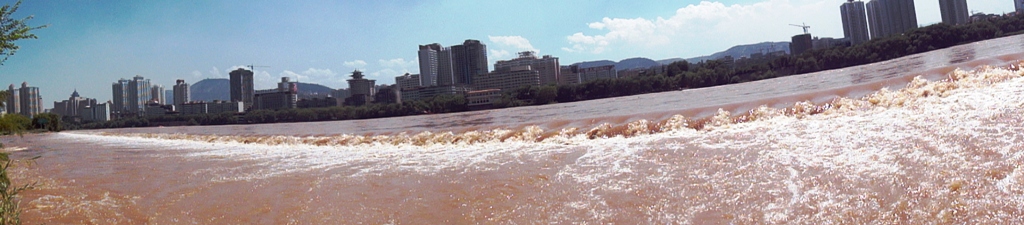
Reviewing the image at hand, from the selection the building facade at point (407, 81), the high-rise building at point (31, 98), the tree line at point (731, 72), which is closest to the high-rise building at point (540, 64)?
the building facade at point (407, 81)

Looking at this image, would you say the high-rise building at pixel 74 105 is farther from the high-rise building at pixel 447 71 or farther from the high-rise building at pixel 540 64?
the high-rise building at pixel 540 64

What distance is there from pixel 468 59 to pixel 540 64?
35786 millimetres

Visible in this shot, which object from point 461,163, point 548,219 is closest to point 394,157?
point 461,163

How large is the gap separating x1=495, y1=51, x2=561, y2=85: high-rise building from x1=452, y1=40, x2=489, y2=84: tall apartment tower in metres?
13.9

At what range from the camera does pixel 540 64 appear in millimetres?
156750

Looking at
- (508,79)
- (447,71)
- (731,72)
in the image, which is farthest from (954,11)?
(447,71)

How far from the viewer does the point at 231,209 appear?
20.7 feet

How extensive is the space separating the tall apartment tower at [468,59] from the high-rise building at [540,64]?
45.6 feet

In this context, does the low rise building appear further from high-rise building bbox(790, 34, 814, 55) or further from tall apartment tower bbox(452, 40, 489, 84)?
tall apartment tower bbox(452, 40, 489, 84)

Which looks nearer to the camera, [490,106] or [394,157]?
[394,157]

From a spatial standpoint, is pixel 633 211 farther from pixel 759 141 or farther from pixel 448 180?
pixel 759 141

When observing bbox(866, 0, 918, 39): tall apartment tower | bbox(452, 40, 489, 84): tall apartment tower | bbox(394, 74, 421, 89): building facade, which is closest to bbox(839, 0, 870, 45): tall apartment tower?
bbox(866, 0, 918, 39): tall apartment tower

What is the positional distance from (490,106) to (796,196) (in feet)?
210

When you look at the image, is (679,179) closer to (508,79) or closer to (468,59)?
(508,79)
